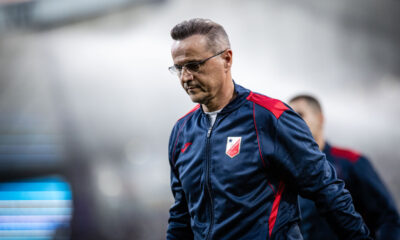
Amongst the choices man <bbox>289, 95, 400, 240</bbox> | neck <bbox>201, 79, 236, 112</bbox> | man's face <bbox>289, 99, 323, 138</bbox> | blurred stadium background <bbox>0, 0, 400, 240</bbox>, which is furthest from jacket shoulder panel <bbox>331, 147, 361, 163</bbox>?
blurred stadium background <bbox>0, 0, 400, 240</bbox>

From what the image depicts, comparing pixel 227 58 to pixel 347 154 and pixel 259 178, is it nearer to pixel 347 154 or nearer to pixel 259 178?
pixel 259 178

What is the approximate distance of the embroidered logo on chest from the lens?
Result: 3.23ft

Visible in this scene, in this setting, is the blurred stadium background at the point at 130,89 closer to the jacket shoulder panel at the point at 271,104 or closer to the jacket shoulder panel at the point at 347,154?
the jacket shoulder panel at the point at 347,154

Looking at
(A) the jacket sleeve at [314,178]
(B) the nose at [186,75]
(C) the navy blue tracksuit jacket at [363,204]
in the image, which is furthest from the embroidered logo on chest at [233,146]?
(C) the navy blue tracksuit jacket at [363,204]

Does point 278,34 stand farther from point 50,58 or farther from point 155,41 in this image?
point 50,58

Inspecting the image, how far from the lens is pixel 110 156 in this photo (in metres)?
3.72

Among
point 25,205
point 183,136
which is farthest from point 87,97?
point 183,136

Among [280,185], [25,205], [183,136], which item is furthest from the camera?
[25,205]

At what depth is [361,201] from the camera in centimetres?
160

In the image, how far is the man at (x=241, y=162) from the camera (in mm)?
931

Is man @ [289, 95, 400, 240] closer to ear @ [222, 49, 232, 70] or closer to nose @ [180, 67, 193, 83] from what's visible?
ear @ [222, 49, 232, 70]

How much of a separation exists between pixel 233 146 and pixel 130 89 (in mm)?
2890

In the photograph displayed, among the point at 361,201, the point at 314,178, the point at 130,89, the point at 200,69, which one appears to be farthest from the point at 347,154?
the point at 130,89

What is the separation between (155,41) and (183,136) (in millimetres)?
2720
